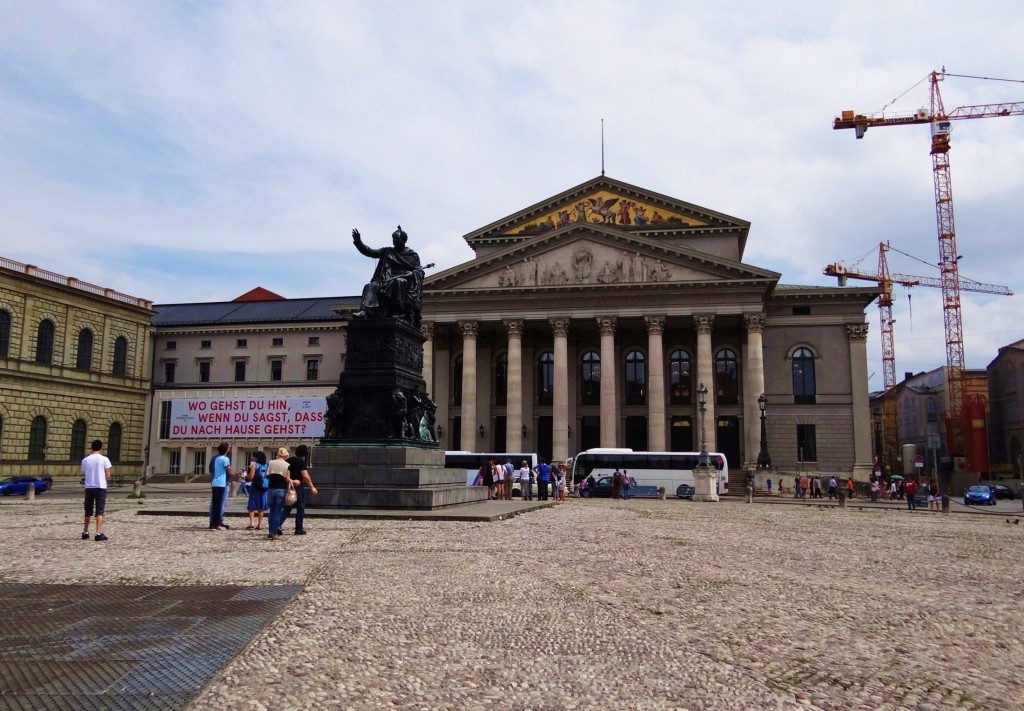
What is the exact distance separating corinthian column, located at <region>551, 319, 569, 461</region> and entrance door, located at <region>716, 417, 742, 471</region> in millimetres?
11233

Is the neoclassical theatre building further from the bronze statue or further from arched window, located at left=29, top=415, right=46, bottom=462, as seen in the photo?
the bronze statue

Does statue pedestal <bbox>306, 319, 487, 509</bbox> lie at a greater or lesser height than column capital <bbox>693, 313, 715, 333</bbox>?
lesser

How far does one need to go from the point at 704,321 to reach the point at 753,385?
5.12 meters

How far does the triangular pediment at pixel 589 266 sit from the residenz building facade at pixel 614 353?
10cm

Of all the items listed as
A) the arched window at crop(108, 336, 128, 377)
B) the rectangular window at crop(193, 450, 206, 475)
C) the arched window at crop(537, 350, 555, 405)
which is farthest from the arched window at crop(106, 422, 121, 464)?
the arched window at crop(537, 350, 555, 405)

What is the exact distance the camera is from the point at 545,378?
2352 inches

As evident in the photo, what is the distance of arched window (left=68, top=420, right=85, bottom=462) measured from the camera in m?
56.3

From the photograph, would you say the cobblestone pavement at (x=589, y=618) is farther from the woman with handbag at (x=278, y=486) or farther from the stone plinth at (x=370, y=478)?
the stone plinth at (x=370, y=478)

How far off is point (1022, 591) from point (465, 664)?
752 cm

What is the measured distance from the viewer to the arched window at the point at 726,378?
56.2 metres

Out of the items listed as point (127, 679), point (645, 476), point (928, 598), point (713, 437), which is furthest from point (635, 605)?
point (713, 437)

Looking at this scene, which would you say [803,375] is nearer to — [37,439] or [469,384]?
[469,384]

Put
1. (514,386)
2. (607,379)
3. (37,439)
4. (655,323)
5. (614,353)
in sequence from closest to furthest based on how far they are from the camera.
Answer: (655,323)
(607,379)
(37,439)
(514,386)
(614,353)

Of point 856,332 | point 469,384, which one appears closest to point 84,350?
point 469,384
